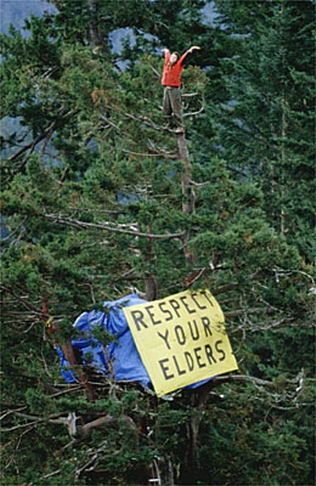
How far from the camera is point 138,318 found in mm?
6012

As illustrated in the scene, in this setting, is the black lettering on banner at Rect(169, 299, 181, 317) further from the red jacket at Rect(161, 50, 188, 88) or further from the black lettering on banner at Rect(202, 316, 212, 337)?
the red jacket at Rect(161, 50, 188, 88)

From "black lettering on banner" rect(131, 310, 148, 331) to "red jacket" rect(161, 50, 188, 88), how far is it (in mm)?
1772

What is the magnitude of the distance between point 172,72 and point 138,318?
6.18ft

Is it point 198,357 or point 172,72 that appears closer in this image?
point 198,357

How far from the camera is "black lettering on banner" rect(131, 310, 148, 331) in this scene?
5984 mm

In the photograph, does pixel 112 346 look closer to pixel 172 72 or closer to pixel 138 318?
pixel 138 318

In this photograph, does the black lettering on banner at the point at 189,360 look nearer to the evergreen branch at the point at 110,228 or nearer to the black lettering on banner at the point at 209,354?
the black lettering on banner at the point at 209,354

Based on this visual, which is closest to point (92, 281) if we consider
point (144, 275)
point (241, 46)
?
point (144, 275)

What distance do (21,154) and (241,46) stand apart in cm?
343

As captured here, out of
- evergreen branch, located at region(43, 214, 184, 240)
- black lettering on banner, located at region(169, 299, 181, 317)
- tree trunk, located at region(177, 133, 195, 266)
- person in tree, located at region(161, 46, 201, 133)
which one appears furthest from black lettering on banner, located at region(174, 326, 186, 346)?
person in tree, located at region(161, 46, 201, 133)

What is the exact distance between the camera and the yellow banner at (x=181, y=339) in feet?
19.4

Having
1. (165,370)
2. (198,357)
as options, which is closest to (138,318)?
(165,370)

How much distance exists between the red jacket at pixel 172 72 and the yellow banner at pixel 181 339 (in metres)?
1.61

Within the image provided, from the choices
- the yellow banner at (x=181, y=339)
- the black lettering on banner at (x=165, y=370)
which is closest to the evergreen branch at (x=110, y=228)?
the yellow banner at (x=181, y=339)
